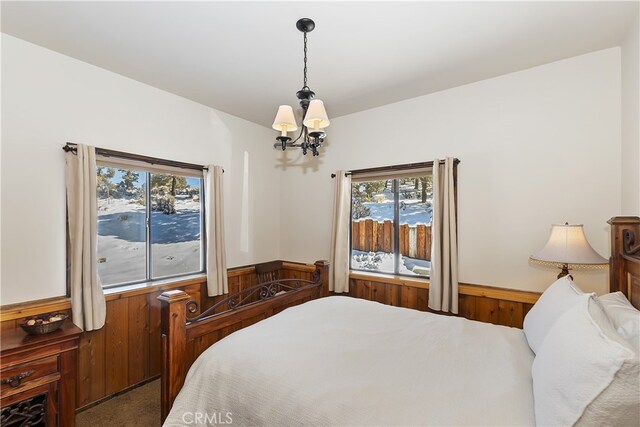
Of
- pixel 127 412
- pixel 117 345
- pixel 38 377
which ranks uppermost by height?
pixel 38 377

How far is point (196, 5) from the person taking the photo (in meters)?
1.73

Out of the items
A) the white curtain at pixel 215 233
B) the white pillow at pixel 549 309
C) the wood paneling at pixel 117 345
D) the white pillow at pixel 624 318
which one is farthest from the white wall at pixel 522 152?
the wood paneling at pixel 117 345

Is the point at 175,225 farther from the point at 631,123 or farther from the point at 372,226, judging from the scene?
the point at 631,123

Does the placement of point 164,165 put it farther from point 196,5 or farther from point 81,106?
point 196,5

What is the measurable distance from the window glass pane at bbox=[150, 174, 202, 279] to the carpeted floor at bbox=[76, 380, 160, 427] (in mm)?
1019

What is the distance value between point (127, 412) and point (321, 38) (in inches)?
123

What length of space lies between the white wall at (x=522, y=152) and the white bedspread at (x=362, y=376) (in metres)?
1.01

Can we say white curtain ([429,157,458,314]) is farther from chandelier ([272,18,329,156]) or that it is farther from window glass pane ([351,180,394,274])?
chandelier ([272,18,329,156])

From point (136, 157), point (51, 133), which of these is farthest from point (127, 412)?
point (51, 133)

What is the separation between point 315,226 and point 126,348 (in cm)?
228

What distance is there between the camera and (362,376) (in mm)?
1290

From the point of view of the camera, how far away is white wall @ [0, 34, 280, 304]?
2.01 meters

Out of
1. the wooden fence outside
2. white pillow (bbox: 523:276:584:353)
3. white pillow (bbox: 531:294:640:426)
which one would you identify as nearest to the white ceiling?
the wooden fence outside

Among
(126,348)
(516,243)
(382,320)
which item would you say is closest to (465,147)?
(516,243)
